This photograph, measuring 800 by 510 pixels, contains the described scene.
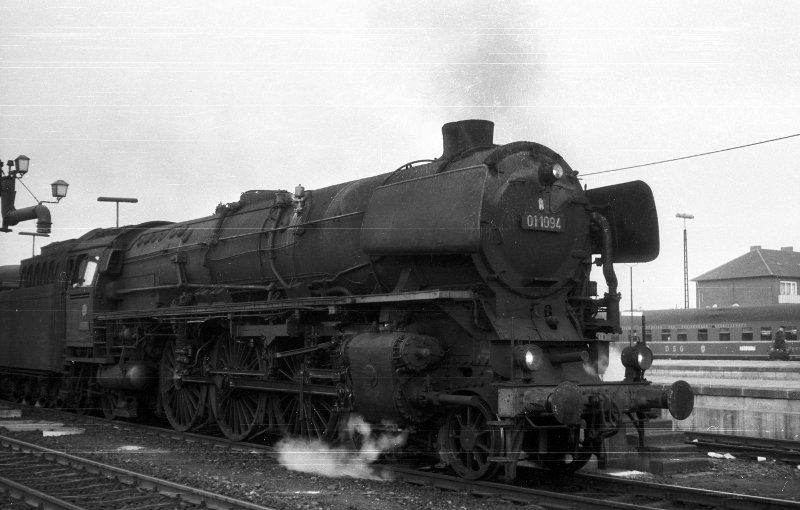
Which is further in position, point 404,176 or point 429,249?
point 404,176

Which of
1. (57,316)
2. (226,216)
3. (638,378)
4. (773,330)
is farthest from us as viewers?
(773,330)

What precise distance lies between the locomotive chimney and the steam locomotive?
0.08ft

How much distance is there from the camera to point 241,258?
41.5 feet

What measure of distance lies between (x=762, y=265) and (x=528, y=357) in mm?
39483

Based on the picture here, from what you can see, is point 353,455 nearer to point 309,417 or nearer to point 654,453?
point 309,417

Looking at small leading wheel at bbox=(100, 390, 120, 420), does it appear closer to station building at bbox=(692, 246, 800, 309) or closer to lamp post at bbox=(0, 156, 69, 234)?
lamp post at bbox=(0, 156, 69, 234)

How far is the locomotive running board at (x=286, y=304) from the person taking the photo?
8625 mm

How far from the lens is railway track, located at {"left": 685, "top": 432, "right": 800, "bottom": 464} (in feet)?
36.2

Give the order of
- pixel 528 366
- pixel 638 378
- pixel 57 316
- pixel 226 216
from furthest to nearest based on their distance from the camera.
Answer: pixel 57 316
pixel 226 216
pixel 638 378
pixel 528 366

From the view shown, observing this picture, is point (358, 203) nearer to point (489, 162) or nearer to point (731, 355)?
point (489, 162)

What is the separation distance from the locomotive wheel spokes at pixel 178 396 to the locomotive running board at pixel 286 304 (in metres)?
0.90

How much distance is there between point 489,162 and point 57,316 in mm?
12144

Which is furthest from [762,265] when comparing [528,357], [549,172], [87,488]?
[87,488]

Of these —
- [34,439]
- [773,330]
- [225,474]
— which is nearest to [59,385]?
[34,439]
